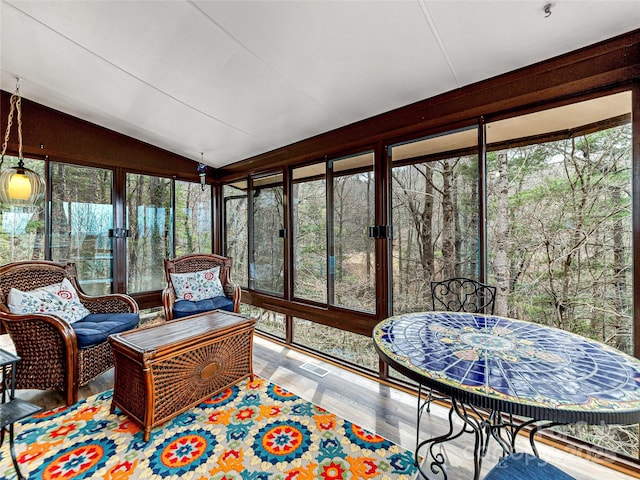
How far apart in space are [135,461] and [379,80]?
2990mm

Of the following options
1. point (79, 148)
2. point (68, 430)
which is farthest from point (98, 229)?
point (68, 430)

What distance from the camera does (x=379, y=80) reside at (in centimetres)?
213

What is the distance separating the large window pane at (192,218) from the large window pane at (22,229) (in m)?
1.50

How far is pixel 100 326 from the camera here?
99.1 inches

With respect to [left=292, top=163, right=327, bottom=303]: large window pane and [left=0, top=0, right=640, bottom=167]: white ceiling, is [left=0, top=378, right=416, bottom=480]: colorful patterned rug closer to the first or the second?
[left=292, top=163, right=327, bottom=303]: large window pane

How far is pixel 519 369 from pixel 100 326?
3.10 m

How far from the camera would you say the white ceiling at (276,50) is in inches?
61.0

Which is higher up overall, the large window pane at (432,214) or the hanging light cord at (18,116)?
Result: the hanging light cord at (18,116)

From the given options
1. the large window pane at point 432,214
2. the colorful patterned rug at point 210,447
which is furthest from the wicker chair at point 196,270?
the large window pane at point 432,214

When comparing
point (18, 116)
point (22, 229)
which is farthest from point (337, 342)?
point (18, 116)

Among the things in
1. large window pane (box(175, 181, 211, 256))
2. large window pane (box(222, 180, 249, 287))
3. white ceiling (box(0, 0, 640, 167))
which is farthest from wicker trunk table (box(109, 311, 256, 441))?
large window pane (box(175, 181, 211, 256))

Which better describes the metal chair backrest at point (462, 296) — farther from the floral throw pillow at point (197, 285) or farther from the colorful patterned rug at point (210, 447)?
the floral throw pillow at point (197, 285)

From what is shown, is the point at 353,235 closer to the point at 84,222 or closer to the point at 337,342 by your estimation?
the point at 337,342

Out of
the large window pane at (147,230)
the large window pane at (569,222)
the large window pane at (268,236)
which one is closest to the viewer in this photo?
the large window pane at (569,222)
